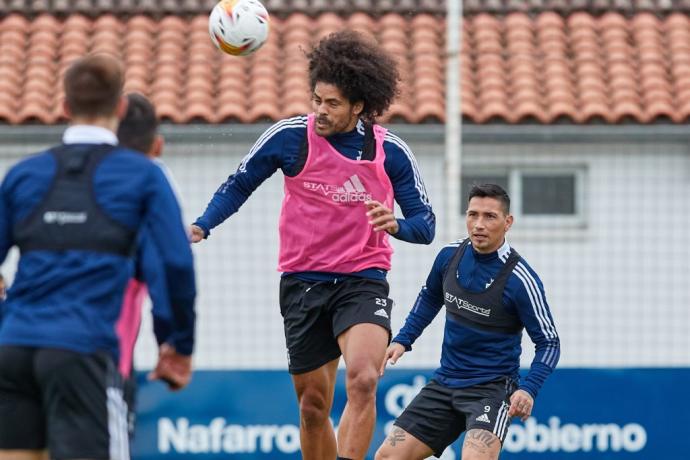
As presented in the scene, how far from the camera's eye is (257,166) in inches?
288

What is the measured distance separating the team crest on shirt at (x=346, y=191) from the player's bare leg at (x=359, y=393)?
0.70 meters

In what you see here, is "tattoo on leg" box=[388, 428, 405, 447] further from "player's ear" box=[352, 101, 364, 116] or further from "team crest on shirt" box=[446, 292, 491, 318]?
"player's ear" box=[352, 101, 364, 116]

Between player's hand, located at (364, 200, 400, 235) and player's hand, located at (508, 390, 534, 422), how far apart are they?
1160 millimetres

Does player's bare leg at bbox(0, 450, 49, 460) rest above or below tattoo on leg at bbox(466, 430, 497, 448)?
above

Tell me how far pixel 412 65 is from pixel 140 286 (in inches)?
362

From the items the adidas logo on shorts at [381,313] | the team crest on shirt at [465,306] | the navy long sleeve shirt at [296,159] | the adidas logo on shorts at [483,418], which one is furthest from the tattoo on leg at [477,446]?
the navy long sleeve shirt at [296,159]

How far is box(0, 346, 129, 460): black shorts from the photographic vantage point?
4.70 meters

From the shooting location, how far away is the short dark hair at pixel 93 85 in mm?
4844

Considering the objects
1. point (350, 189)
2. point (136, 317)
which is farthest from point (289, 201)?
point (136, 317)

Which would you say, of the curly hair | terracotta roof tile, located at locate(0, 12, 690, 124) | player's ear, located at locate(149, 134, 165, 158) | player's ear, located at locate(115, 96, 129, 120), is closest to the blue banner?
the curly hair

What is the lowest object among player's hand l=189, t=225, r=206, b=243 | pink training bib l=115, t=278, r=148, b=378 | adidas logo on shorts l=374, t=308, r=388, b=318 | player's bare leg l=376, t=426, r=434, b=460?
player's bare leg l=376, t=426, r=434, b=460

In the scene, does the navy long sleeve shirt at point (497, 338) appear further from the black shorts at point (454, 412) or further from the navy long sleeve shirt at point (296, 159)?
the navy long sleeve shirt at point (296, 159)

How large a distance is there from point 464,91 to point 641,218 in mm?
2163

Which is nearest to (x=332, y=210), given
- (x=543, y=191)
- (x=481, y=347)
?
(x=481, y=347)
